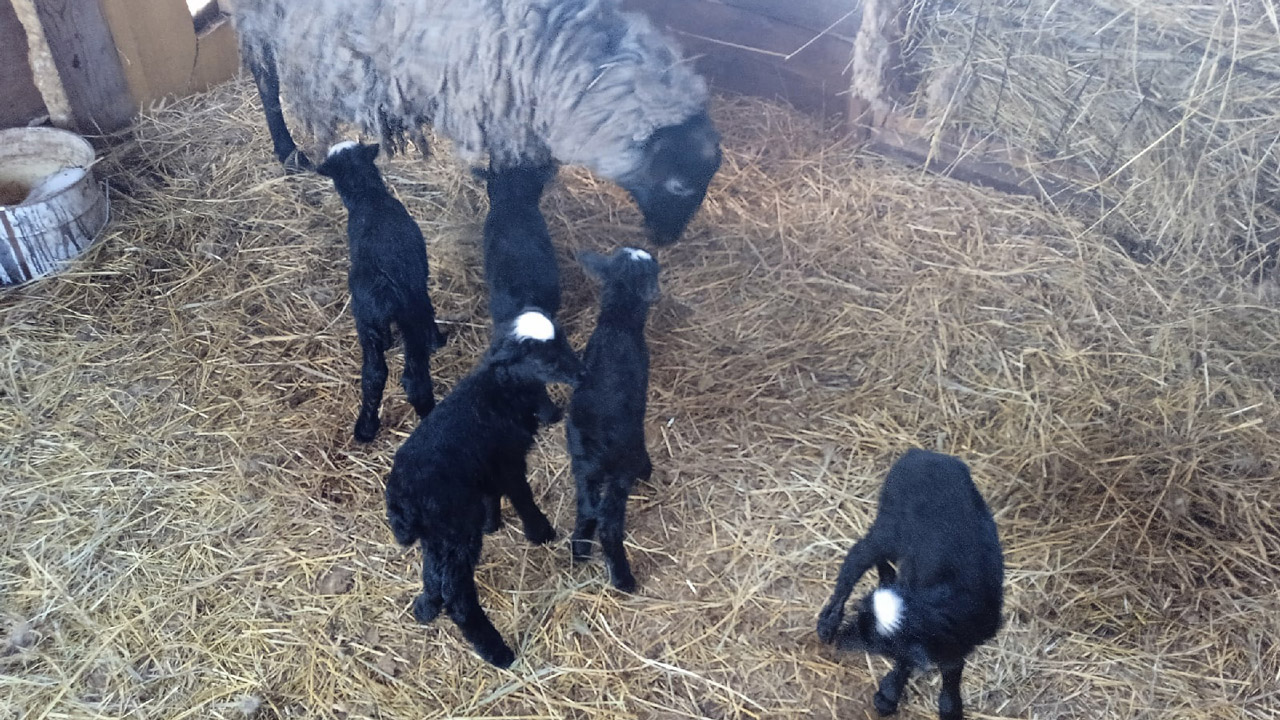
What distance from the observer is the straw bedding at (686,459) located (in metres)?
2.76

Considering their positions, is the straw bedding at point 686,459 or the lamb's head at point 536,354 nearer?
the lamb's head at point 536,354

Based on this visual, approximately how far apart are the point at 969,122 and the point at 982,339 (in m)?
1.43

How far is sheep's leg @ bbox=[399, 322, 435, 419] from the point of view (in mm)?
3248

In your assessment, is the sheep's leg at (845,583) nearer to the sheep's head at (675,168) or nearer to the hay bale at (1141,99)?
the sheep's head at (675,168)

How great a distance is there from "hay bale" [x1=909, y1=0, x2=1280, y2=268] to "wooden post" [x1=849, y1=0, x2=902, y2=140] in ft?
0.36

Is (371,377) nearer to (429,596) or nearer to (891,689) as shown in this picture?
(429,596)

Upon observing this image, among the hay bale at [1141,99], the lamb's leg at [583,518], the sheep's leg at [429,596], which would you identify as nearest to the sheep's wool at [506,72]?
the lamb's leg at [583,518]

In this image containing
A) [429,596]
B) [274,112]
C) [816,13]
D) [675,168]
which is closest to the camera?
[429,596]

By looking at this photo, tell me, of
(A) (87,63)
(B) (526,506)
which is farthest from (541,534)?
(A) (87,63)

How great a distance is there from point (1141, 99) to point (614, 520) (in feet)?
10.7

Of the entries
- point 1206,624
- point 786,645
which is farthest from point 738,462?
point 1206,624

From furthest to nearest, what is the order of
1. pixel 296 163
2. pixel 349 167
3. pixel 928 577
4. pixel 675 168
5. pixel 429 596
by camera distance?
pixel 296 163
pixel 675 168
pixel 349 167
pixel 429 596
pixel 928 577

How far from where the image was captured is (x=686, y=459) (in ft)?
11.1

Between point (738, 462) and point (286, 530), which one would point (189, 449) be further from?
point (738, 462)
